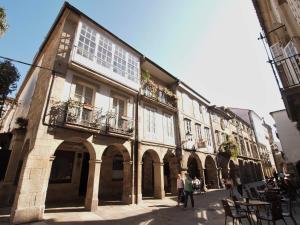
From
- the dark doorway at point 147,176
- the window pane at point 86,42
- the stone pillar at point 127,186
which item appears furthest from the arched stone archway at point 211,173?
the window pane at point 86,42

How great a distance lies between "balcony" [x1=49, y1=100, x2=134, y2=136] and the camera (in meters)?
8.52

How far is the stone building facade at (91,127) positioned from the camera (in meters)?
8.18

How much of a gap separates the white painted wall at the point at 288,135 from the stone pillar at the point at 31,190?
2012 cm

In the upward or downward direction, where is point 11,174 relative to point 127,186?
upward

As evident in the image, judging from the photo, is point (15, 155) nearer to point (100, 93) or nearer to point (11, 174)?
point (11, 174)

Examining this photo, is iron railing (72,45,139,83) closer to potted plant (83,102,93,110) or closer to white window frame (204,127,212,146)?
potted plant (83,102,93,110)

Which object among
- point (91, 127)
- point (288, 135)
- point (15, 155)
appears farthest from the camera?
point (288, 135)

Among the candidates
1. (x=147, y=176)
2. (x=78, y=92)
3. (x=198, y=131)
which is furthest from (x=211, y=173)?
(x=78, y=92)

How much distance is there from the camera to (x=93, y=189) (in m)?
8.96

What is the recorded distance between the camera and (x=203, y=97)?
21391 millimetres

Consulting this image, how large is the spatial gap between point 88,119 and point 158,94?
704cm

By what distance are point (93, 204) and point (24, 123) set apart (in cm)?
620

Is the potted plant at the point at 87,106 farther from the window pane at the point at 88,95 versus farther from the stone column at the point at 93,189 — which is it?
the stone column at the point at 93,189

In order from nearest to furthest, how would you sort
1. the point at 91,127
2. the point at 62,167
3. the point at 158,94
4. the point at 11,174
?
the point at 91,127
the point at 11,174
the point at 62,167
the point at 158,94
